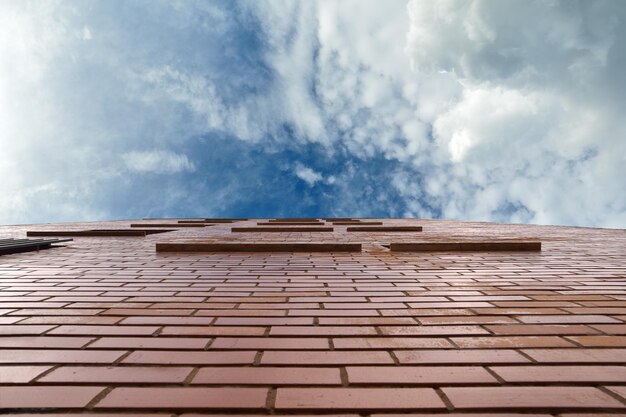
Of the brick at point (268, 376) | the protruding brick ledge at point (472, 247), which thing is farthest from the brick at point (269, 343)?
the protruding brick ledge at point (472, 247)

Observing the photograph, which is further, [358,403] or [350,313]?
[350,313]

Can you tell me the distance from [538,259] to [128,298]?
312cm

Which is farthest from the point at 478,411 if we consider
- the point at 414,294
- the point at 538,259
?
the point at 538,259

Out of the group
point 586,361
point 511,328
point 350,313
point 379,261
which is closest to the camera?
point 586,361

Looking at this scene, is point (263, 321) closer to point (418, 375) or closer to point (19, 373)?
point (418, 375)

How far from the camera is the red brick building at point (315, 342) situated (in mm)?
927

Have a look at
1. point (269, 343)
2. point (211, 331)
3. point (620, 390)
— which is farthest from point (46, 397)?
point (620, 390)

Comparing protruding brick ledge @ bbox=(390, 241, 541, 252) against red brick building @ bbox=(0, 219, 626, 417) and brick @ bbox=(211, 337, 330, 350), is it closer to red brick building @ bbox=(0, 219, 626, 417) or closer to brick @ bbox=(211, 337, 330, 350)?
red brick building @ bbox=(0, 219, 626, 417)

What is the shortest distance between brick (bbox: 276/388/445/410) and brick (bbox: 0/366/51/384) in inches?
29.8

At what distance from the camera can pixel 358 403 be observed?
915 millimetres

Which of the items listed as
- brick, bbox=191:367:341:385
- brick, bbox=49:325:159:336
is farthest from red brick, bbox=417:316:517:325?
brick, bbox=49:325:159:336

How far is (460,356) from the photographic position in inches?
45.0

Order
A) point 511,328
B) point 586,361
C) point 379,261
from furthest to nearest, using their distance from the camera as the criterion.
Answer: point 379,261 < point 511,328 < point 586,361

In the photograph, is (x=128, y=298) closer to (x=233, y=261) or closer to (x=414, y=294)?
(x=233, y=261)
